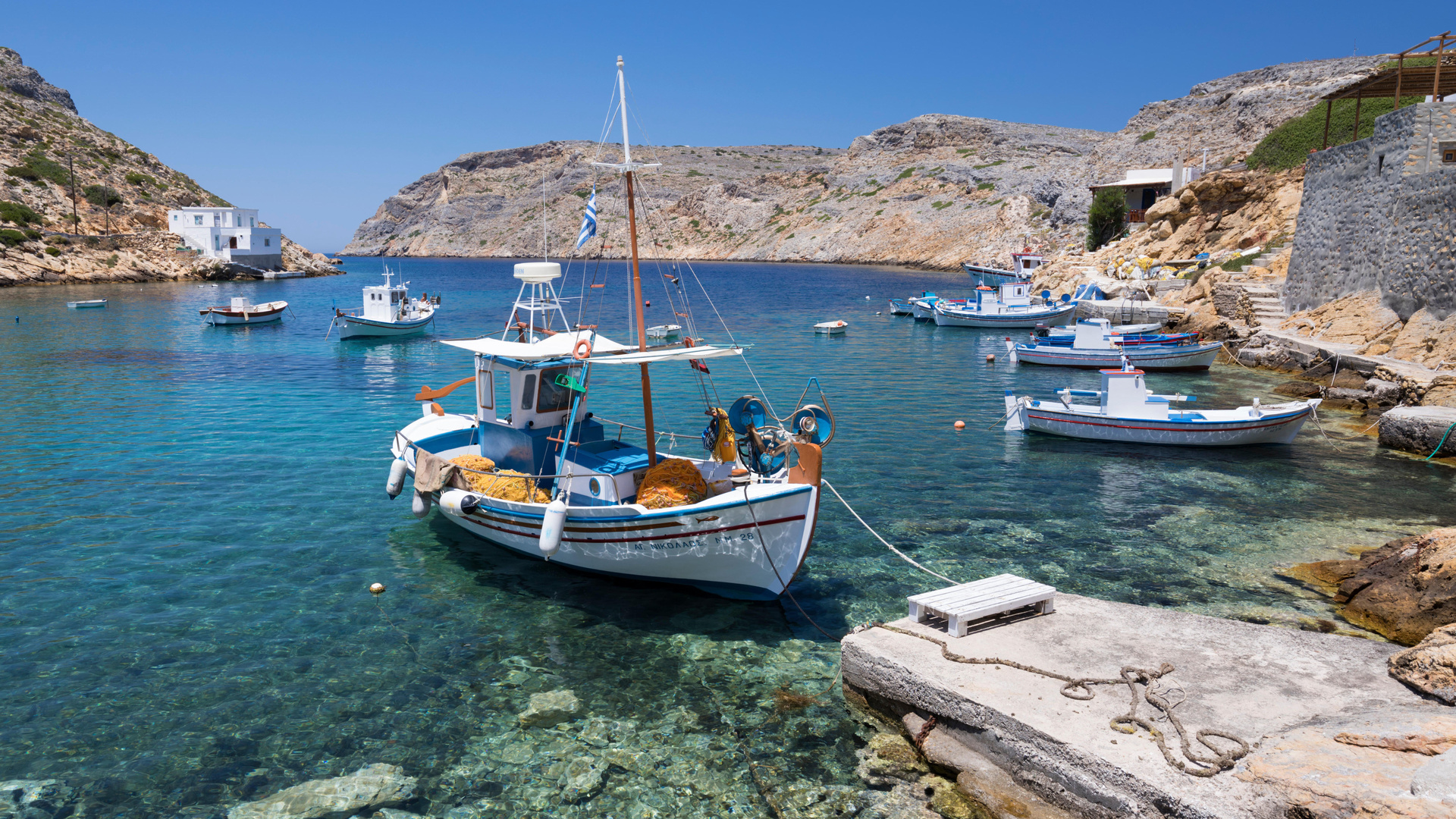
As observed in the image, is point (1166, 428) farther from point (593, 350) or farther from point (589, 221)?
point (589, 221)

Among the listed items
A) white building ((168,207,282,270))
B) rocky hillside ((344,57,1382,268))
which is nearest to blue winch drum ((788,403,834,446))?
rocky hillside ((344,57,1382,268))

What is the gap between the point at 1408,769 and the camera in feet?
19.2

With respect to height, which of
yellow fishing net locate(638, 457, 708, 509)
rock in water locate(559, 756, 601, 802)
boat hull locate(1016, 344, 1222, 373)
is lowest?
rock in water locate(559, 756, 601, 802)

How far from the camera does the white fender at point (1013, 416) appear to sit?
2202 centimetres

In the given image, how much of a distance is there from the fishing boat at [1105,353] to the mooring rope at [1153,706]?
2604 cm

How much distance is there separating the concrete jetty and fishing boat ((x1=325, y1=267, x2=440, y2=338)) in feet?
133

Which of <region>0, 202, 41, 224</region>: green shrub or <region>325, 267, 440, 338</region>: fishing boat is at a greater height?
<region>0, 202, 41, 224</region>: green shrub

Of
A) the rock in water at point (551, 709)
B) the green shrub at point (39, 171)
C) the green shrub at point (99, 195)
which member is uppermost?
the green shrub at point (39, 171)

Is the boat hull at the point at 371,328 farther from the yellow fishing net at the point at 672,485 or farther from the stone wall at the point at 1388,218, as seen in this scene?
the stone wall at the point at 1388,218

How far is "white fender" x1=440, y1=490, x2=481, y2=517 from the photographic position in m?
12.6

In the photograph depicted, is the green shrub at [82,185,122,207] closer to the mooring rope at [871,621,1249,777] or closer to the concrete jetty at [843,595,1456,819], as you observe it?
the concrete jetty at [843,595,1456,819]

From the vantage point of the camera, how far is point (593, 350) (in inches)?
517

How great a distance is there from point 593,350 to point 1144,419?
561 inches

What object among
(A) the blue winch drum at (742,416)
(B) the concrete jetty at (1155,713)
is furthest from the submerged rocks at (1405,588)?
(A) the blue winch drum at (742,416)
